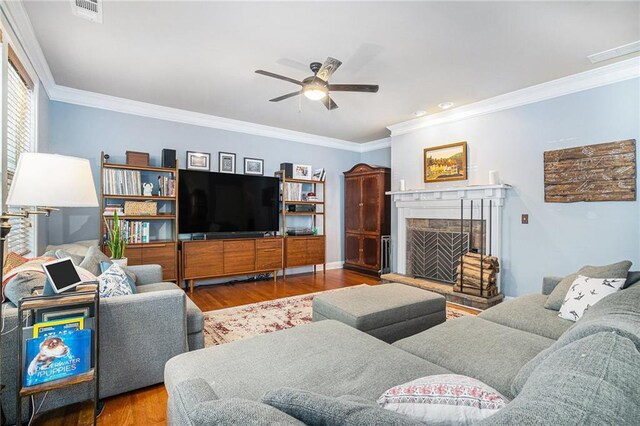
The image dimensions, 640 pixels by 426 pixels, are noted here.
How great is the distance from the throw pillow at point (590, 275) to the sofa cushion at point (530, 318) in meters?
0.07

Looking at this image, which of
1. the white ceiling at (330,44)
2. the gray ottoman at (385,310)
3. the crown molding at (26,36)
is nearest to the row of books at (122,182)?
the white ceiling at (330,44)

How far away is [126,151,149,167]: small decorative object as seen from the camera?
12.6 feet

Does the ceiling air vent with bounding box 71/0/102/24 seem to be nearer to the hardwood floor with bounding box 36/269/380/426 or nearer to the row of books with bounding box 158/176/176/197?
the row of books with bounding box 158/176/176/197

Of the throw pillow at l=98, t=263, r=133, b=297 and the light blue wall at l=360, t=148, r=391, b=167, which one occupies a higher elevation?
the light blue wall at l=360, t=148, r=391, b=167

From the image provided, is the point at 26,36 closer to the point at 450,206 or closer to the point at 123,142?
the point at 123,142

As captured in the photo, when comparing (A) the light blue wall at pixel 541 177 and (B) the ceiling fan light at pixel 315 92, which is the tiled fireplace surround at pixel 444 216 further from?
(B) the ceiling fan light at pixel 315 92

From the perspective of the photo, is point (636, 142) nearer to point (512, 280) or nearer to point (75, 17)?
point (512, 280)

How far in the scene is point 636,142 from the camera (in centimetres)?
287

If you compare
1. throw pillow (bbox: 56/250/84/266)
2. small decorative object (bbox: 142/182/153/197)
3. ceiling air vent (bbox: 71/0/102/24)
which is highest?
ceiling air vent (bbox: 71/0/102/24)

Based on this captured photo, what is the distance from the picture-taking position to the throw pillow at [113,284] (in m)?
1.95

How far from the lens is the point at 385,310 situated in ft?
7.14

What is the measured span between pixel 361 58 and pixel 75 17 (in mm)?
2256

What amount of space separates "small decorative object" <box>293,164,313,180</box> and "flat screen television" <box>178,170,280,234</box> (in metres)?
0.52

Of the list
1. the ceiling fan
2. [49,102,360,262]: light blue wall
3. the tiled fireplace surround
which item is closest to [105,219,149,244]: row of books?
[49,102,360,262]: light blue wall
